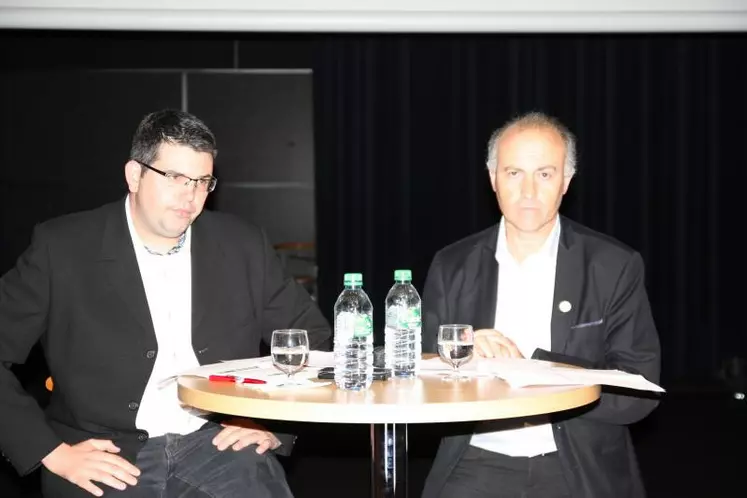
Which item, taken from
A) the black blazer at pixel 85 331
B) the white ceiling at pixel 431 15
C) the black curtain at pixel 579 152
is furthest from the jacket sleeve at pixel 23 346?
the black curtain at pixel 579 152

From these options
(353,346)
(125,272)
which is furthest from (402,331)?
(125,272)

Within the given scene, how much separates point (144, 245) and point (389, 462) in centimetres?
96

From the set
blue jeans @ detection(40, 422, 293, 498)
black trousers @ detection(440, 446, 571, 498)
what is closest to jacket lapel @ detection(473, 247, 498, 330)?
black trousers @ detection(440, 446, 571, 498)

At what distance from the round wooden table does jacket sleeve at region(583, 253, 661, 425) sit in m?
0.42

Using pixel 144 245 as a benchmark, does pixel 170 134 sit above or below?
above

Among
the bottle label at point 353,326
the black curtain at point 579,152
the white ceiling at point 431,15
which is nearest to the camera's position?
the bottle label at point 353,326

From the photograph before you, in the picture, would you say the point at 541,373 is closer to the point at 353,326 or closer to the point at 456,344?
the point at 456,344

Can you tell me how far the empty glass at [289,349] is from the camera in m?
2.06

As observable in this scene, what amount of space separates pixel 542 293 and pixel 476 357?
1.27 ft

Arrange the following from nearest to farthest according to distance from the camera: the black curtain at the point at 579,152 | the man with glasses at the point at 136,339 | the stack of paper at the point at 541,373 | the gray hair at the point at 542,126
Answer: the stack of paper at the point at 541,373, the man with glasses at the point at 136,339, the gray hair at the point at 542,126, the black curtain at the point at 579,152

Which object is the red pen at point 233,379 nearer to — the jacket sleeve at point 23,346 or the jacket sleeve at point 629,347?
the jacket sleeve at point 23,346

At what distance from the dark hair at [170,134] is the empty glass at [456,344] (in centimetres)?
79

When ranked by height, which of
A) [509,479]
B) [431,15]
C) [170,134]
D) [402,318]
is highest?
[431,15]

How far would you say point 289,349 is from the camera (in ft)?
6.75
